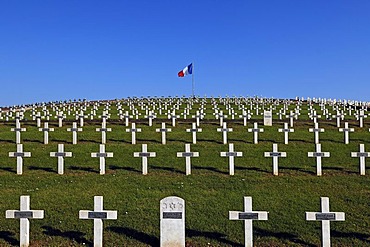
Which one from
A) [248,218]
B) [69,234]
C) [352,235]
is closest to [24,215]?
[69,234]

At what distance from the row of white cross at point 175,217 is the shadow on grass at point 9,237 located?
329mm

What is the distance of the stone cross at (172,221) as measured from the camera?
588cm

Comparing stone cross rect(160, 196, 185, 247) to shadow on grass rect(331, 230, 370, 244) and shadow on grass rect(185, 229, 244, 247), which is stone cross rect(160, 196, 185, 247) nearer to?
shadow on grass rect(185, 229, 244, 247)

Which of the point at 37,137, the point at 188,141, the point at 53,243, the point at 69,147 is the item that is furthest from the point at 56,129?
the point at 53,243

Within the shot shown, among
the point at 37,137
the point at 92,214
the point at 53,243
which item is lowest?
the point at 53,243

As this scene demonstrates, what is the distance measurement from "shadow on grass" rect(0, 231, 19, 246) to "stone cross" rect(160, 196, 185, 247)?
2595 millimetres

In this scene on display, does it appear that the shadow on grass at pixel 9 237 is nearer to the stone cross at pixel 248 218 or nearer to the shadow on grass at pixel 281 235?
the stone cross at pixel 248 218

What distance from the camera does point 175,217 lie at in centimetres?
593

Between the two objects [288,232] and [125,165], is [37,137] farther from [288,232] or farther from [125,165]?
[288,232]

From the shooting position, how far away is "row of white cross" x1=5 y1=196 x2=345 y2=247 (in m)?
5.91

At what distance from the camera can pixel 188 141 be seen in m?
18.4

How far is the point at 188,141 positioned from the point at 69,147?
5.34m

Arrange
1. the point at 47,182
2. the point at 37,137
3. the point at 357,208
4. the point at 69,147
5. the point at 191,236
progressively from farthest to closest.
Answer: the point at 37,137, the point at 69,147, the point at 47,182, the point at 357,208, the point at 191,236

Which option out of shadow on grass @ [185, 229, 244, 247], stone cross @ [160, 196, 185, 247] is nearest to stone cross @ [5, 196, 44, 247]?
stone cross @ [160, 196, 185, 247]
